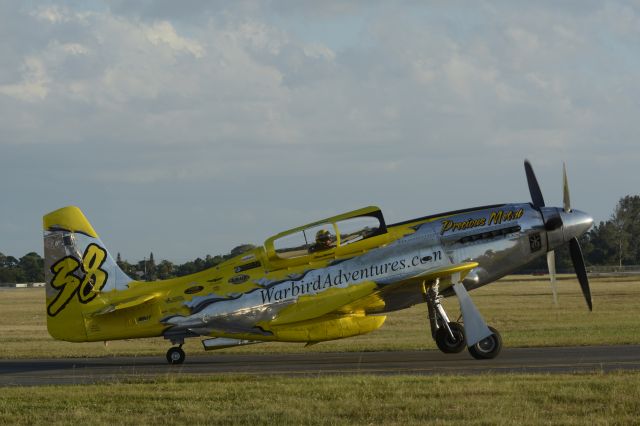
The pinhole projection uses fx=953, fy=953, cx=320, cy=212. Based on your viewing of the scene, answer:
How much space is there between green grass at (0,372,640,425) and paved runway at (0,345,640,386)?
1.64 metres

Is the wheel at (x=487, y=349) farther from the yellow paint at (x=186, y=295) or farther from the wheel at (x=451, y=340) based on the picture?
the yellow paint at (x=186, y=295)

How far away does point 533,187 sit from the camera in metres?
19.7

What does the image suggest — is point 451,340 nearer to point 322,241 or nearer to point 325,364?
point 325,364

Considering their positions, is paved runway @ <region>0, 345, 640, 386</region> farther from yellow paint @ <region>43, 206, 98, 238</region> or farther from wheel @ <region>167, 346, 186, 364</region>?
yellow paint @ <region>43, 206, 98, 238</region>

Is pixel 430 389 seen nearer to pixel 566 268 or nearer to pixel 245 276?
pixel 245 276

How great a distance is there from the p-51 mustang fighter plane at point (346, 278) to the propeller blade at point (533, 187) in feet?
0.12

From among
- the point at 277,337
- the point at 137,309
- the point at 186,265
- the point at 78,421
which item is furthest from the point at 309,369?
the point at 186,265

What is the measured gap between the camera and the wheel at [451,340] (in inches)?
741

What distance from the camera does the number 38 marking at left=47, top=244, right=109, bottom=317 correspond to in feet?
65.7

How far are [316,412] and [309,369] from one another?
5726 mm

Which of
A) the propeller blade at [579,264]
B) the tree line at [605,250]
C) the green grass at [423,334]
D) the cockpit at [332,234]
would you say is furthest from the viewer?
the tree line at [605,250]

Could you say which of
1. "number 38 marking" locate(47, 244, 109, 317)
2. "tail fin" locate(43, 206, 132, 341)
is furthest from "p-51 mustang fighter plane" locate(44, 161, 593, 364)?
"number 38 marking" locate(47, 244, 109, 317)

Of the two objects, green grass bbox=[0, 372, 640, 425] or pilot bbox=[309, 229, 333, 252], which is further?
pilot bbox=[309, 229, 333, 252]

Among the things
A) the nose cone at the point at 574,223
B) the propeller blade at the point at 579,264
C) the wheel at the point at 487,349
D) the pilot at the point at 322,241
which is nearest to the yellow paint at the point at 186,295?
the pilot at the point at 322,241
